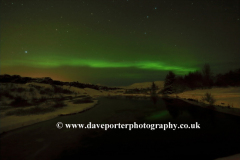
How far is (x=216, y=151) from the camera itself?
5.91 meters

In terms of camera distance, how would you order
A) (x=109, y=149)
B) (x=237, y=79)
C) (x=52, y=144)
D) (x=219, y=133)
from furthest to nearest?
(x=237, y=79)
(x=219, y=133)
(x=52, y=144)
(x=109, y=149)

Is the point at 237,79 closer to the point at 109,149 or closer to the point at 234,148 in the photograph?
the point at 234,148

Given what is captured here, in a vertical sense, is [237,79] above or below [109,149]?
above

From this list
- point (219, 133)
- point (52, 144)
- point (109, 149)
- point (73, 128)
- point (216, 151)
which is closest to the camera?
point (216, 151)

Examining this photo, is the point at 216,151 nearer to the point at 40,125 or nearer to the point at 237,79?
the point at 40,125

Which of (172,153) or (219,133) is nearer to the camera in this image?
(172,153)

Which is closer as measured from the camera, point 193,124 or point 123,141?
point 123,141

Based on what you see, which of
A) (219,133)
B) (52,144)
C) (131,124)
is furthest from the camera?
(131,124)

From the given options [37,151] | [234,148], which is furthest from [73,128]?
[234,148]

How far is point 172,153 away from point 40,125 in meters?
9.00

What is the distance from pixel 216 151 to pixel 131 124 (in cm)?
558

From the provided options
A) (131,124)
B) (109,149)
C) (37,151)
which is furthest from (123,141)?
(37,151)

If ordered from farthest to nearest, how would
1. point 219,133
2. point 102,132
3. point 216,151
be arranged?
point 102,132
point 219,133
point 216,151

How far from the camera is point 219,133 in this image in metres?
8.07
